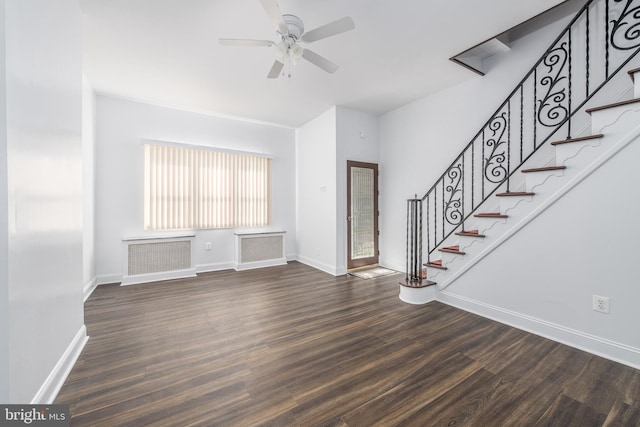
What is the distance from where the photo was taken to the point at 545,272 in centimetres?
255

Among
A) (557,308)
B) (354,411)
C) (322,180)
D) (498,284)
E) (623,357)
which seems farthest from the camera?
(322,180)

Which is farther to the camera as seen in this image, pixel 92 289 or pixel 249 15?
pixel 92 289

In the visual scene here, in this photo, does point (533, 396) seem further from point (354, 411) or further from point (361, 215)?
point (361, 215)

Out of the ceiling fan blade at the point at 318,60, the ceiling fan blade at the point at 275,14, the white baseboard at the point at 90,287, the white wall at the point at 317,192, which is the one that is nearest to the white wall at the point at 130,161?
the white baseboard at the point at 90,287

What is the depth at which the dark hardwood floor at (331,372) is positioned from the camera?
1.59 meters

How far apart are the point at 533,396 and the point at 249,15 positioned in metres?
4.01

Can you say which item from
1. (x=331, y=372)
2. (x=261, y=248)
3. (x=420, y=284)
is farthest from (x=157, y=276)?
(x=420, y=284)

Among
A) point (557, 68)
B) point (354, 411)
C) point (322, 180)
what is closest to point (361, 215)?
point (322, 180)

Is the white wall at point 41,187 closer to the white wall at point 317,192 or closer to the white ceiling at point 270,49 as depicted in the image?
the white ceiling at point 270,49

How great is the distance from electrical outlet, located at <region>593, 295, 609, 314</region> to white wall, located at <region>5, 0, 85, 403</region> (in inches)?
162

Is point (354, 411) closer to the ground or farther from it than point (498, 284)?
closer to the ground

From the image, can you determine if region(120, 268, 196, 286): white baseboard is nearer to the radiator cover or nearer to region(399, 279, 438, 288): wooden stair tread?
the radiator cover

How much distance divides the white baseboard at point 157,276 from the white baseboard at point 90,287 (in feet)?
1.15

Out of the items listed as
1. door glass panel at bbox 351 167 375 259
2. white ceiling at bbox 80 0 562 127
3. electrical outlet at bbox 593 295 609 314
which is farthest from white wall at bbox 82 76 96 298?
electrical outlet at bbox 593 295 609 314
